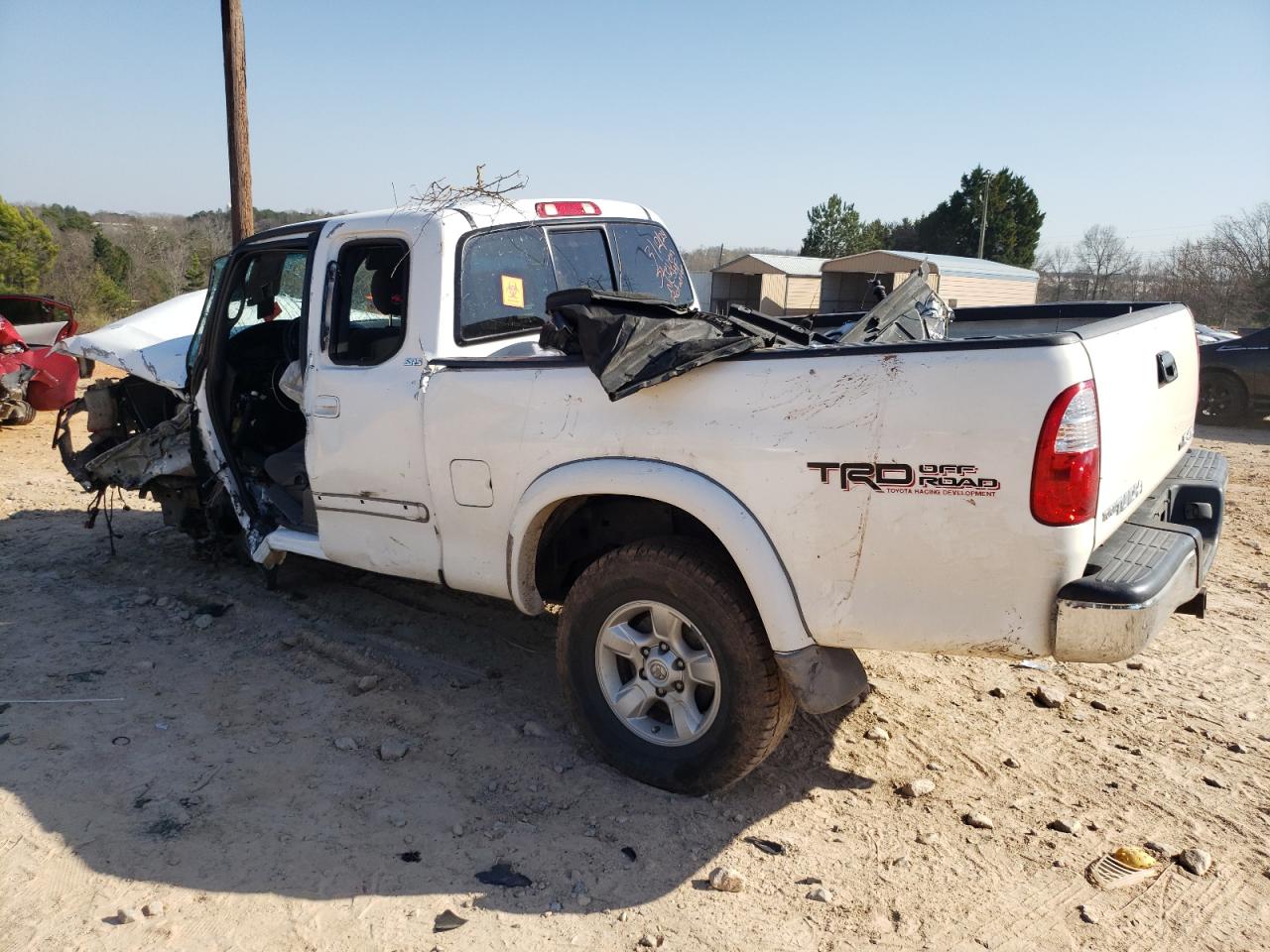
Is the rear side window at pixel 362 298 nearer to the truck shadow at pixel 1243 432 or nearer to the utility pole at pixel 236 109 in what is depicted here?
the utility pole at pixel 236 109

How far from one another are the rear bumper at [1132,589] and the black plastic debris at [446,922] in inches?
77.4

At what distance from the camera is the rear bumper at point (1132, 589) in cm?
266

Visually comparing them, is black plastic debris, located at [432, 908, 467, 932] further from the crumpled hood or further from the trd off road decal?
the crumpled hood

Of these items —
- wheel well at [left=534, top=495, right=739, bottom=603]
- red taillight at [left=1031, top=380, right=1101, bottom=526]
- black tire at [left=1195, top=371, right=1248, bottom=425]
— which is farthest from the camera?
black tire at [left=1195, top=371, right=1248, bottom=425]

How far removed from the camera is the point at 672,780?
3494 millimetres

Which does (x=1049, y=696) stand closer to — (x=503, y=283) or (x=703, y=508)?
(x=703, y=508)

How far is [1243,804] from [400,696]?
11.3 ft

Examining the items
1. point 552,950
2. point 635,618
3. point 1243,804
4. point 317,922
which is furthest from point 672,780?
point 1243,804

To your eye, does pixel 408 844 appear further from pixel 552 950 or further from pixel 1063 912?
pixel 1063 912

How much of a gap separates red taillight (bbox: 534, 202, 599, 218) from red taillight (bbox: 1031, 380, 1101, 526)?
9.07 ft

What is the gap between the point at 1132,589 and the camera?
2.66 meters

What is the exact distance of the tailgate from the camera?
9.11ft

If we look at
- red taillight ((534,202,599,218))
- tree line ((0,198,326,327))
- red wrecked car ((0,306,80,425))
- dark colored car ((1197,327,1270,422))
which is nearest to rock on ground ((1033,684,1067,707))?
red taillight ((534,202,599,218))

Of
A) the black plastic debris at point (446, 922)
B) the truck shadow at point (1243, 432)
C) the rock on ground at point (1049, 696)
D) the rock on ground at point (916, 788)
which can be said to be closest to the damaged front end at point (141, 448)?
the black plastic debris at point (446, 922)
